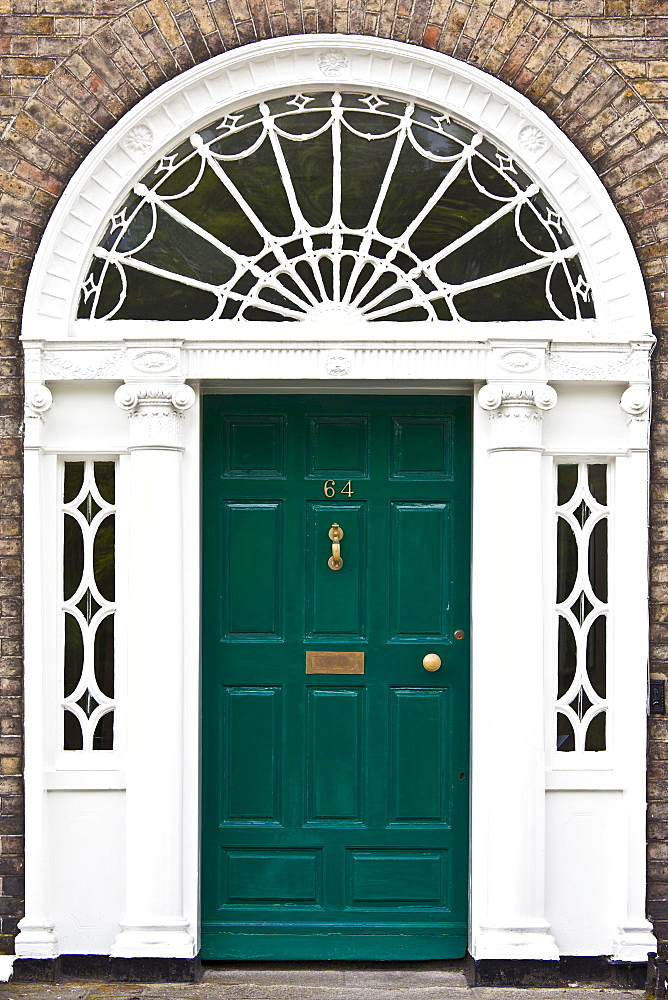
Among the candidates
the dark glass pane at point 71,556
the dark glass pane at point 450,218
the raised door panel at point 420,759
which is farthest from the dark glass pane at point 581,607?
the dark glass pane at point 71,556

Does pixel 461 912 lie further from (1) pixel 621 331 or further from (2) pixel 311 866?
(1) pixel 621 331

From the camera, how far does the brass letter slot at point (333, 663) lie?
5.60 m

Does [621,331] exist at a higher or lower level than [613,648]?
higher

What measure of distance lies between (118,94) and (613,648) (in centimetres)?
348

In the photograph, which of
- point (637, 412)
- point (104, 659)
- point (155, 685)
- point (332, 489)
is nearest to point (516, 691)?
point (332, 489)

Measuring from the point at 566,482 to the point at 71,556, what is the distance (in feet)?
7.83

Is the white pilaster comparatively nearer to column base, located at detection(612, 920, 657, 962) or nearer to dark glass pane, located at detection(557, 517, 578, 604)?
column base, located at detection(612, 920, 657, 962)

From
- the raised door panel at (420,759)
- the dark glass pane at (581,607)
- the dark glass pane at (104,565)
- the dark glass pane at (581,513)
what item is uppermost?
the dark glass pane at (581,513)

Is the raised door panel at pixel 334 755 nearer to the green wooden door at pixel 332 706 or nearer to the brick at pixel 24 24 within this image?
the green wooden door at pixel 332 706

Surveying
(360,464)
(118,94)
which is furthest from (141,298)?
(360,464)

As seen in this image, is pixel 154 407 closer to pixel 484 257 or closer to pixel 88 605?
pixel 88 605

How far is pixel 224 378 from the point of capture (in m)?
5.38

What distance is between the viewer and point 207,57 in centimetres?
538

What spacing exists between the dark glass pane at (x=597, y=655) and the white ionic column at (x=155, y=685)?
1.94 m
